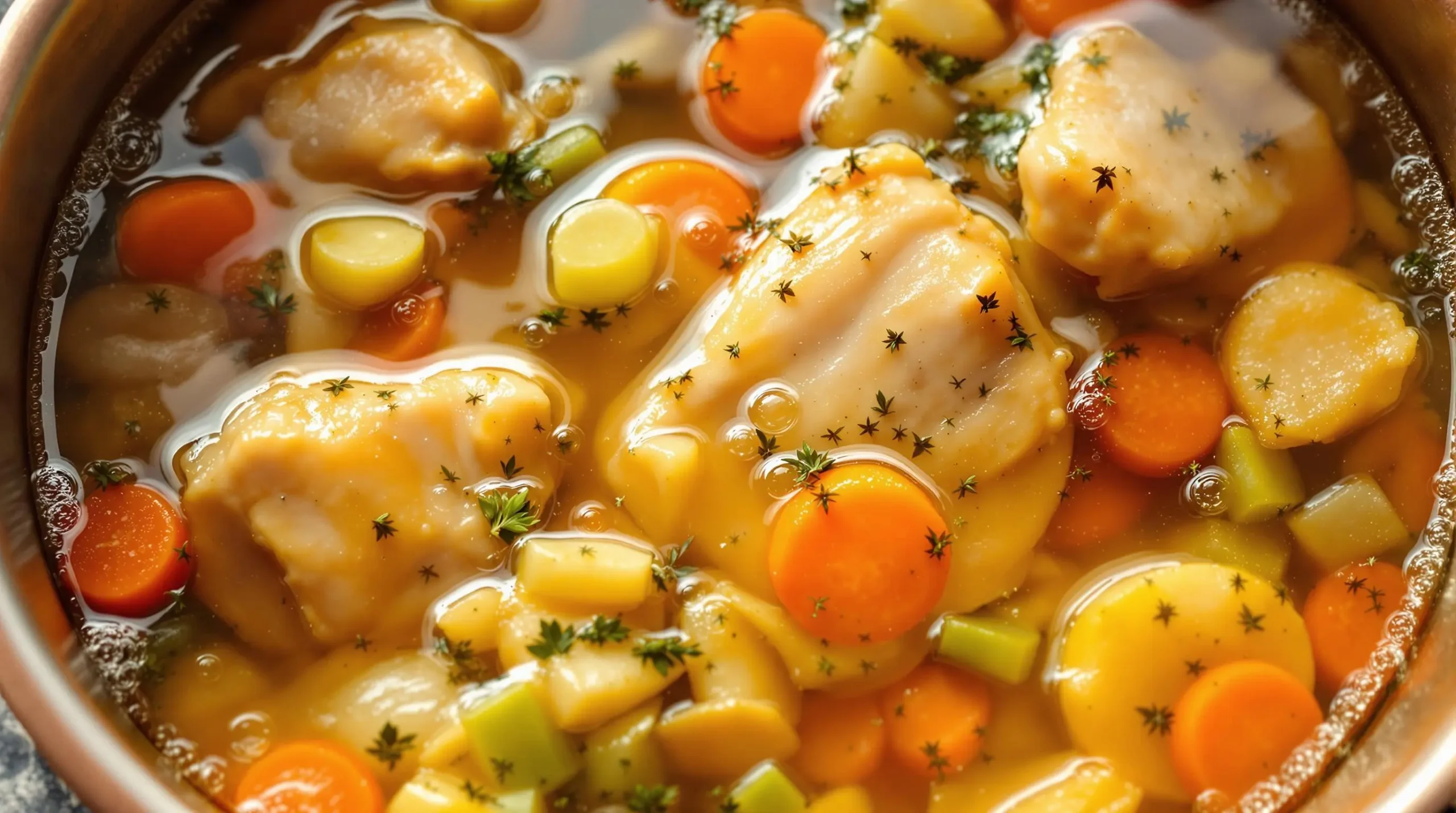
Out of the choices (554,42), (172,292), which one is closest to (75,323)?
(172,292)

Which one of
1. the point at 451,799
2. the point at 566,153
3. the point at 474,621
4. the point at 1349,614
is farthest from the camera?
the point at 566,153

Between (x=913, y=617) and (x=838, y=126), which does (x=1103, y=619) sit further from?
(x=838, y=126)

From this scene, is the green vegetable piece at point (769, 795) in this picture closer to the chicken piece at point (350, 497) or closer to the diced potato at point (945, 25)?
the chicken piece at point (350, 497)

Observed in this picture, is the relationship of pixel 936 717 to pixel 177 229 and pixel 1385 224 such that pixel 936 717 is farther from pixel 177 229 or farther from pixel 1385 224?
pixel 177 229

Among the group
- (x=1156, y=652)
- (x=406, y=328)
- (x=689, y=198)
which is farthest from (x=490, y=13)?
(x=1156, y=652)

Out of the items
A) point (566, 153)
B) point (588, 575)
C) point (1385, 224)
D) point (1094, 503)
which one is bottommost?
point (588, 575)

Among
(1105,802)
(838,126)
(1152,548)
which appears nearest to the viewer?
(1105,802)
